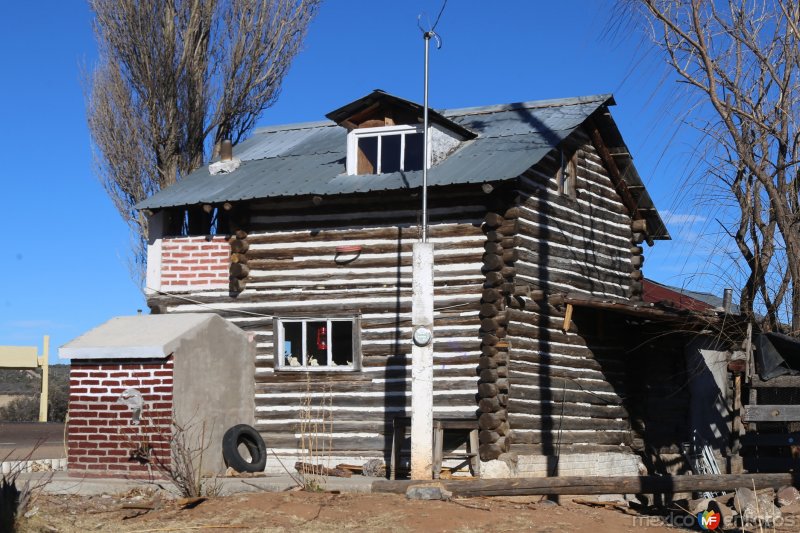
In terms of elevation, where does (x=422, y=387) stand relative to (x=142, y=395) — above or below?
above

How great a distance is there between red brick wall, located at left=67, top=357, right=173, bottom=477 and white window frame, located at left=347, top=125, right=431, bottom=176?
4.97 metres

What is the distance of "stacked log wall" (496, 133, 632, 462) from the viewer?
57.4 ft

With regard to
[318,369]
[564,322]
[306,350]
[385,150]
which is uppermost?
[385,150]

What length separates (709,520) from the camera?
42.6 feet

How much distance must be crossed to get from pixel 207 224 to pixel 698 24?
1022cm

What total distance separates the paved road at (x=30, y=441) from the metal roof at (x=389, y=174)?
19.4 feet

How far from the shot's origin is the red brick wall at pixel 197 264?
1919cm

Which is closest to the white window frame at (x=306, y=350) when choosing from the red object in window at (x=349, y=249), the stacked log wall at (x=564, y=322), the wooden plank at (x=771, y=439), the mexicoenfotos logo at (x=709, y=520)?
the red object in window at (x=349, y=249)

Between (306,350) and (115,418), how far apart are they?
358 cm

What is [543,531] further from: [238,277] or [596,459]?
[238,277]

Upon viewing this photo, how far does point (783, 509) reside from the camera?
43.7ft

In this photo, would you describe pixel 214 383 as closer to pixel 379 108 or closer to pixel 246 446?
pixel 246 446

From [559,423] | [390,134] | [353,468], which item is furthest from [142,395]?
[559,423]

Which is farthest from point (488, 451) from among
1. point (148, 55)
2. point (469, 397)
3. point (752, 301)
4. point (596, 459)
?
point (148, 55)
